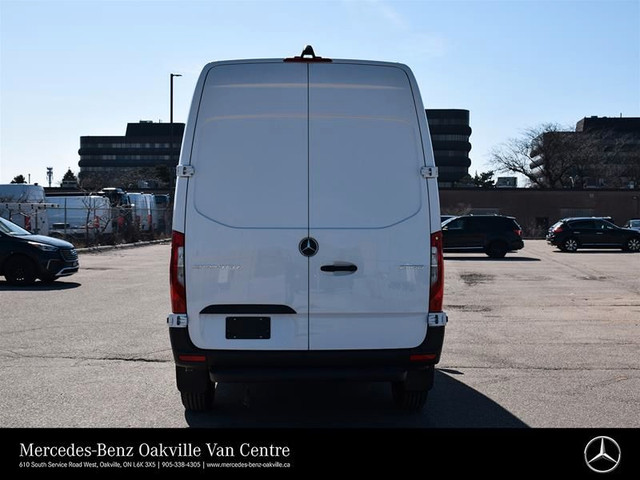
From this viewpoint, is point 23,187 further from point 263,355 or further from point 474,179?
point 474,179

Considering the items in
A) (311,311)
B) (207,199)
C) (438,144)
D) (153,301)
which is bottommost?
(153,301)

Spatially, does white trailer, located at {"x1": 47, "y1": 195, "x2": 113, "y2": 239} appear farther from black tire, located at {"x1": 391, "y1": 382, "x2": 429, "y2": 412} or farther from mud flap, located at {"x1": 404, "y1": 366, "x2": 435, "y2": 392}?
mud flap, located at {"x1": 404, "y1": 366, "x2": 435, "y2": 392}

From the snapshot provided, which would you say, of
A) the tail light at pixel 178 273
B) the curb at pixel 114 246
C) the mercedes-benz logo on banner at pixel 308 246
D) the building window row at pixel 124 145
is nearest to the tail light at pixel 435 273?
the mercedes-benz logo on banner at pixel 308 246

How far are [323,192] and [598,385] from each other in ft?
12.8

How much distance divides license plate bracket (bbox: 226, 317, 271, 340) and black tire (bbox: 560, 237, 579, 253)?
3294cm

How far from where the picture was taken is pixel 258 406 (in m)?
7.30

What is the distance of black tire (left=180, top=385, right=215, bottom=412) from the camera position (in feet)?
22.3

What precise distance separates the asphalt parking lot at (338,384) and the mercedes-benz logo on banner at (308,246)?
1501 mm

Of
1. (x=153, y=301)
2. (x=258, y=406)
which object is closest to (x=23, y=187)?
(x=153, y=301)

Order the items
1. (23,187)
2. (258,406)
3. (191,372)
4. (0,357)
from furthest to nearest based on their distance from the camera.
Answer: (23,187) → (0,357) → (258,406) → (191,372)

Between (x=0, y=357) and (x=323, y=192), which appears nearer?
→ (x=323, y=192)

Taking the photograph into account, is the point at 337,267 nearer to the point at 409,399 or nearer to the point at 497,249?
the point at 409,399

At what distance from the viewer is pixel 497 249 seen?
32625 millimetres

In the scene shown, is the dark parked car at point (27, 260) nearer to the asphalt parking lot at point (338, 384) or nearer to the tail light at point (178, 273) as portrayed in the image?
the asphalt parking lot at point (338, 384)
